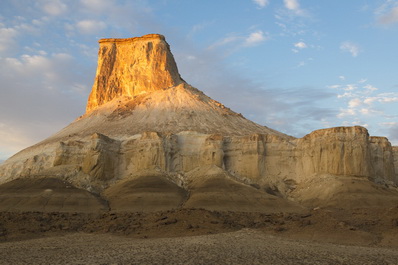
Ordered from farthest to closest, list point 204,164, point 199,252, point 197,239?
point 204,164 < point 197,239 < point 199,252

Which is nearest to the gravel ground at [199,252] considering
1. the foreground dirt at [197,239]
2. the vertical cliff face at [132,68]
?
the foreground dirt at [197,239]

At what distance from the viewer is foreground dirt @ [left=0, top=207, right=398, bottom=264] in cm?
2122

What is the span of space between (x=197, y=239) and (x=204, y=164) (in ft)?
115

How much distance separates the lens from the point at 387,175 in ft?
207

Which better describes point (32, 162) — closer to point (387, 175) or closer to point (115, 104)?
point (115, 104)

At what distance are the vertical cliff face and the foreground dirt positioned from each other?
5943 cm

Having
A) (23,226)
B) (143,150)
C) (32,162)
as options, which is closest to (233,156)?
(143,150)

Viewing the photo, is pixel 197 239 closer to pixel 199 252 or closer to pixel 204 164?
pixel 199 252

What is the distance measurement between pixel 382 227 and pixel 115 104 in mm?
72254

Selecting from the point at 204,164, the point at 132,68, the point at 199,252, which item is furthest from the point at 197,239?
the point at 132,68

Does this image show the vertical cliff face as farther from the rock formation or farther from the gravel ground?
the gravel ground

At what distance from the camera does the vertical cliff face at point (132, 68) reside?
98.4 meters

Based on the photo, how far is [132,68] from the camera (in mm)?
101000

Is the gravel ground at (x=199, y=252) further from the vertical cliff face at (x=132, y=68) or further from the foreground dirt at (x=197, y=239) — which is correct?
the vertical cliff face at (x=132, y=68)
